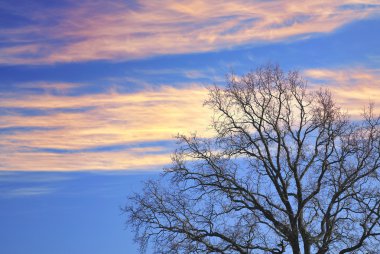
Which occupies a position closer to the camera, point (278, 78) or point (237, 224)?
point (237, 224)

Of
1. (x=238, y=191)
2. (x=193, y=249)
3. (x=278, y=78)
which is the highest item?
(x=278, y=78)

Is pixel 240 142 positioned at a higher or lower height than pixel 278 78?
lower

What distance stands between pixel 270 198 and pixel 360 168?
424cm

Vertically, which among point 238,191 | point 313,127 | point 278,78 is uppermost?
point 278,78

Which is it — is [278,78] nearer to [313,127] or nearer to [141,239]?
[313,127]

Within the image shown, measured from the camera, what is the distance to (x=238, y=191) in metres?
36.9

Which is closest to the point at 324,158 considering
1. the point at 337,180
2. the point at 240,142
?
the point at 337,180

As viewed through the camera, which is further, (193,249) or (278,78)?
(278,78)

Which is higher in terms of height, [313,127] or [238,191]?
[313,127]

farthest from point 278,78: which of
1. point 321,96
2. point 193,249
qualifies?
point 193,249

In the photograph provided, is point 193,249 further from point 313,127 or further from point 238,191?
point 313,127

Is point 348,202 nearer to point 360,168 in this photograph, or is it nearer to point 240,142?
point 360,168

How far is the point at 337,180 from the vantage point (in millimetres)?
36656

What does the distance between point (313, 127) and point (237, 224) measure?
573 cm
